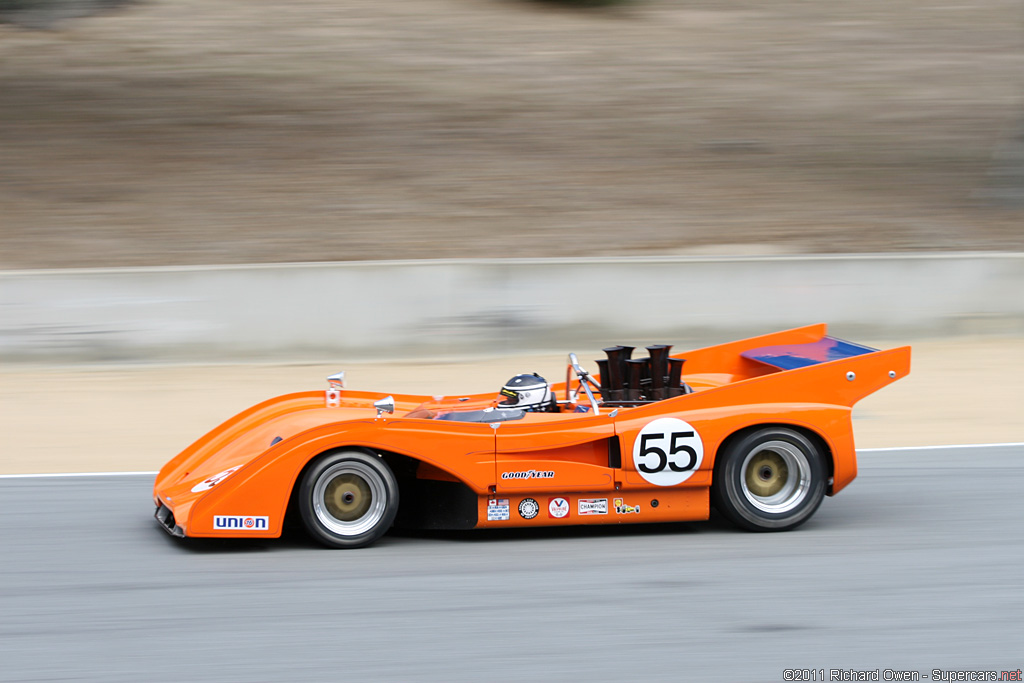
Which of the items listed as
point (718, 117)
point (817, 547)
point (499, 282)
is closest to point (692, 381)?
point (817, 547)

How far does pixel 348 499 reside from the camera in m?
5.56

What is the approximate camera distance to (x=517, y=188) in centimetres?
→ 1622

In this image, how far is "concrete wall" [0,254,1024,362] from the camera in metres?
11.1

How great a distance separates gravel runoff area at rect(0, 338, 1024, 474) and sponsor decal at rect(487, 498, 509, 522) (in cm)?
332

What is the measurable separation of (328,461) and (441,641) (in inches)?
51.1

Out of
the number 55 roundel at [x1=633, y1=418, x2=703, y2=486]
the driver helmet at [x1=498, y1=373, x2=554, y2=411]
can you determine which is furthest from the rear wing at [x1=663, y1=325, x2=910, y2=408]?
the driver helmet at [x1=498, y1=373, x2=554, y2=411]

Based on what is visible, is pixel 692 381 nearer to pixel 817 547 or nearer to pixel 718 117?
pixel 817 547

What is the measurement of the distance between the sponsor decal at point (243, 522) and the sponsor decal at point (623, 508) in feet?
5.85

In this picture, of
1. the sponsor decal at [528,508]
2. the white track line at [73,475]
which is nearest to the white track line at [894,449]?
the white track line at [73,475]

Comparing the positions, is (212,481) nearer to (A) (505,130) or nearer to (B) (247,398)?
(B) (247,398)

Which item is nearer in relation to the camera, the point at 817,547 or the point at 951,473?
the point at 817,547

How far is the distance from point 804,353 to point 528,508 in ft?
7.04

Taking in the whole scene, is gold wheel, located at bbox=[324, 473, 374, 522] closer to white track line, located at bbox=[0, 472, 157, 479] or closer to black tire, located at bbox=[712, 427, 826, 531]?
black tire, located at bbox=[712, 427, 826, 531]

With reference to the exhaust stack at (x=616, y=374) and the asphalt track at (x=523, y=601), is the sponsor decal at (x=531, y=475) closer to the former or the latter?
the asphalt track at (x=523, y=601)
